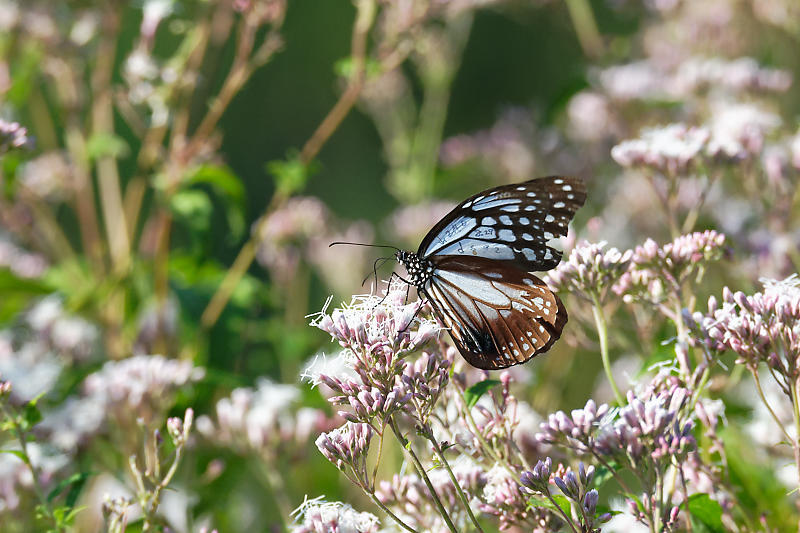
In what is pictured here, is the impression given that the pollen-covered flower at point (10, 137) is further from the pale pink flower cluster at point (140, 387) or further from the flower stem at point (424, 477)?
the flower stem at point (424, 477)

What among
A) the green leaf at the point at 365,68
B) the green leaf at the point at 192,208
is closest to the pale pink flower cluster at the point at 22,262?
the green leaf at the point at 192,208

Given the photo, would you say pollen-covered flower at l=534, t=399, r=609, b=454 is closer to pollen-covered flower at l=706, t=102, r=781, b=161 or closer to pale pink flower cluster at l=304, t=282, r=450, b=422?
pale pink flower cluster at l=304, t=282, r=450, b=422

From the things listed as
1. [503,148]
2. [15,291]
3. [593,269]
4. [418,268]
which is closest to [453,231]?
[418,268]

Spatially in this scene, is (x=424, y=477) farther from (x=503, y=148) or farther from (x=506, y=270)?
(x=503, y=148)

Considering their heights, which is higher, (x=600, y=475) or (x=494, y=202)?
(x=494, y=202)

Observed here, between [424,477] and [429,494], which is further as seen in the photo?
[429,494]

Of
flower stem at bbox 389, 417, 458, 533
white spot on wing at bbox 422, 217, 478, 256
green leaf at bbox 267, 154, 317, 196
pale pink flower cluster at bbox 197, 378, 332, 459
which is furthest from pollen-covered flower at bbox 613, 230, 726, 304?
green leaf at bbox 267, 154, 317, 196

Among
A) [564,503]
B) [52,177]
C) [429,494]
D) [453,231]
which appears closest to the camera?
[564,503]
